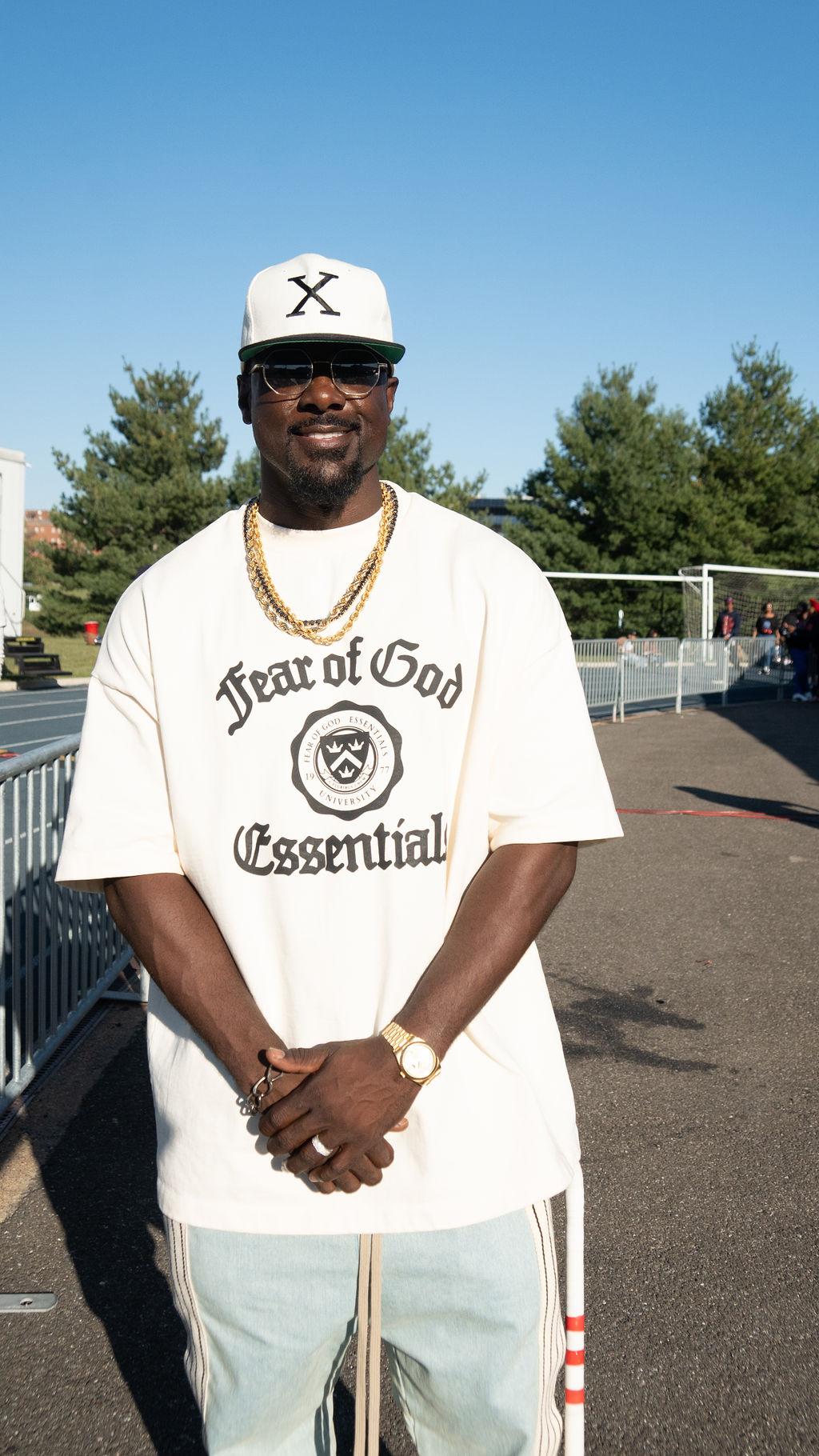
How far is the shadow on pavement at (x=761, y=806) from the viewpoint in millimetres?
11070

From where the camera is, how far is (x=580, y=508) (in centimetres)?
5562

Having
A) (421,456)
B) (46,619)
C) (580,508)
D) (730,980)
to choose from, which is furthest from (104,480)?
(730,980)

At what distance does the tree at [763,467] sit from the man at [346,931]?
52833mm

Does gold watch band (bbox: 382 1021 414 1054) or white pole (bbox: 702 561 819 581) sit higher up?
white pole (bbox: 702 561 819 581)

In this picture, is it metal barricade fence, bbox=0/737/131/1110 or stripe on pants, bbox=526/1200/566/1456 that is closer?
stripe on pants, bbox=526/1200/566/1456

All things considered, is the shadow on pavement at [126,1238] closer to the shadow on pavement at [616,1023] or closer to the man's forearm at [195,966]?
the man's forearm at [195,966]

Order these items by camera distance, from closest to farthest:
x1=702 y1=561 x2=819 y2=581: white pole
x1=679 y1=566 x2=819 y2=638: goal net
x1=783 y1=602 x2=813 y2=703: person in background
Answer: x1=783 y1=602 x2=813 y2=703: person in background
x1=702 y1=561 x2=819 y2=581: white pole
x1=679 y1=566 x2=819 y2=638: goal net

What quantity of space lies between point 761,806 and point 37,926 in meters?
8.59

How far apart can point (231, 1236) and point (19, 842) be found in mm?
2905

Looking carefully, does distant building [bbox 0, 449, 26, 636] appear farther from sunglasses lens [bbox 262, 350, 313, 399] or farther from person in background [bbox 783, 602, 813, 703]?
sunglasses lens [bbox 262, 350, 313, 399]

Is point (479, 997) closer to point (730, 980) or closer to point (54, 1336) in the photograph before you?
point (54, 1336)

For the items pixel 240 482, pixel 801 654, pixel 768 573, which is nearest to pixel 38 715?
pixel 801 654

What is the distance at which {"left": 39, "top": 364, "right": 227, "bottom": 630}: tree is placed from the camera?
151ft

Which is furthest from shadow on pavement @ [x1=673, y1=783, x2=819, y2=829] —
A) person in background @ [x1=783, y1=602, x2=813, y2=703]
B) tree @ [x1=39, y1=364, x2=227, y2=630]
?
tree @ [x1=39, y1=364, x2=227, y2=630]
